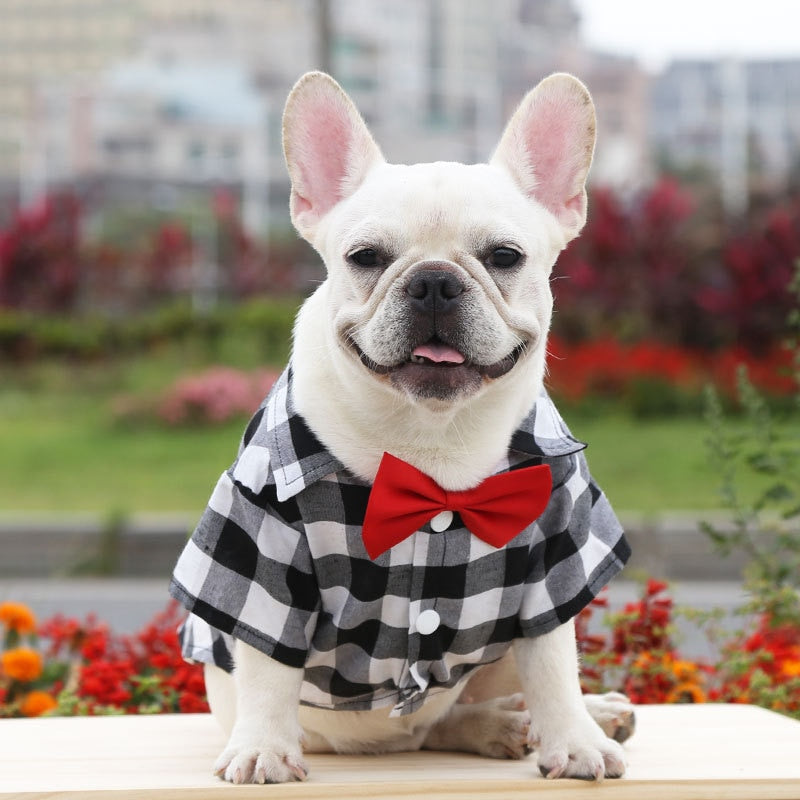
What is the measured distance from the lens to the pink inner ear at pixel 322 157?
251 cm

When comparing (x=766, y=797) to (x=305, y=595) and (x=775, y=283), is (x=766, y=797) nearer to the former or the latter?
(x=305, y=595)

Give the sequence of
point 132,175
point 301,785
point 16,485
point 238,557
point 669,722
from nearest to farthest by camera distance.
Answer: point 301,785 → point 238,557 → point 669,722 → point 16,485 → point 132,175

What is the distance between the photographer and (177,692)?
3562 millimetres

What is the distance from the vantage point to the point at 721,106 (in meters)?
38.3

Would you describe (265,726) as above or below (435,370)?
below

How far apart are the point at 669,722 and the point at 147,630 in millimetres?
1697

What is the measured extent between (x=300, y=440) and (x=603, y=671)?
1512 millimetres

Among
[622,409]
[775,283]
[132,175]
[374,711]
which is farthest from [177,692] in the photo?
[132,175]

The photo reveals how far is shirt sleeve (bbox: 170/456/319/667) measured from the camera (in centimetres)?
233

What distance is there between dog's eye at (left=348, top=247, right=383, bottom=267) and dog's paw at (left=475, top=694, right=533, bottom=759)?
98cm

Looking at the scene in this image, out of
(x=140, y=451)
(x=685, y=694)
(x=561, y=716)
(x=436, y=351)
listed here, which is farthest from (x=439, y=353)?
(x=140, y=451)

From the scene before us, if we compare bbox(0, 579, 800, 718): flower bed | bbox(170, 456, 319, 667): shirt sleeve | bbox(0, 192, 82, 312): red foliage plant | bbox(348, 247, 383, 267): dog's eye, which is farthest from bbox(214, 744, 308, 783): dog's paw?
bbox(0, 192, 82, 312): red foliage plant

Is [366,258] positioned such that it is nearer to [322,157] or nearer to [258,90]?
[322,157]

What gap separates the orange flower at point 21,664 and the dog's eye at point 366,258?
191 cm
